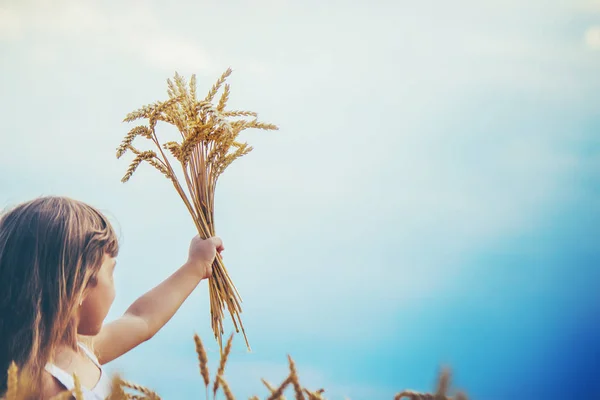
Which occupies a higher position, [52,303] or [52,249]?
[52,249]

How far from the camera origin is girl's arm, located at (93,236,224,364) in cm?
178

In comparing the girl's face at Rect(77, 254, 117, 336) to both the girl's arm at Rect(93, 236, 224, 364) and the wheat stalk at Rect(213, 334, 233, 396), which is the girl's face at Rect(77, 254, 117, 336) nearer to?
the girl's arm at Rect(93, 236, 224, 364)

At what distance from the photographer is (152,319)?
1.85 metres

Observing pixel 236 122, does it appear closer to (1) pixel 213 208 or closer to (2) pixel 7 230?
(1) pixel 213 208

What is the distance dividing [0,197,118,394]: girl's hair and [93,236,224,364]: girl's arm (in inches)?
12.1

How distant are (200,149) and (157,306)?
521 mm

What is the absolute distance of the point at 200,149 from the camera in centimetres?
182

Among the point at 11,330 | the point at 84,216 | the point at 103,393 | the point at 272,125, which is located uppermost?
the point at 272,125

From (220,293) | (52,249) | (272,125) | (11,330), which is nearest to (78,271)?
(52,249)

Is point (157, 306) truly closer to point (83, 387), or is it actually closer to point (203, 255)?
point (203, 255)

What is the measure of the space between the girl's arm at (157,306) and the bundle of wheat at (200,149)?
0.05m

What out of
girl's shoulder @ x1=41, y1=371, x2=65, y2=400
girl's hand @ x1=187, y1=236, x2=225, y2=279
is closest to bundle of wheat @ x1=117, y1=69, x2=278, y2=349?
girl's hand @ x1=187, y1=236, x2=225, y2=279

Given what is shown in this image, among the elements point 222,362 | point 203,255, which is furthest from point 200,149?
point 222,362

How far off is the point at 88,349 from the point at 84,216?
1.27 feet
